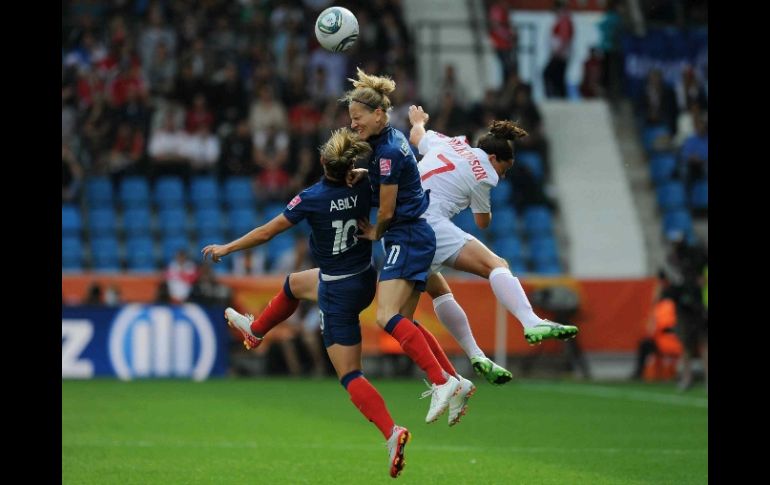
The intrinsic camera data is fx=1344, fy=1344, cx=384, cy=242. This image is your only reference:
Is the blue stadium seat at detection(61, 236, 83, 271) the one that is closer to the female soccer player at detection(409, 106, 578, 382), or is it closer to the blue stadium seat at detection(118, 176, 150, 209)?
the blue stadium seat at detection(118, 176, 150, 209)

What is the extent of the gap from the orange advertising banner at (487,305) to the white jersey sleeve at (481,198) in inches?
387

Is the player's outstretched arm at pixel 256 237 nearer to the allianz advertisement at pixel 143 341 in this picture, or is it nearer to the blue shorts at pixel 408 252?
the blue shorts at pixel 408 252

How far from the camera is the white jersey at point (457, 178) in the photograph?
9984 mm

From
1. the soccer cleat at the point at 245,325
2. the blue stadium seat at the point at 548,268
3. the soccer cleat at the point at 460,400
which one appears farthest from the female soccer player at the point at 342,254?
the blue stadium seat at the point at 548,268

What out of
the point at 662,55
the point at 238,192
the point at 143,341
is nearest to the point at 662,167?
the point at 662,55

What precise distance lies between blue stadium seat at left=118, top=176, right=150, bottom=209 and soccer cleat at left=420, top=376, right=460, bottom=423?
1346 cm

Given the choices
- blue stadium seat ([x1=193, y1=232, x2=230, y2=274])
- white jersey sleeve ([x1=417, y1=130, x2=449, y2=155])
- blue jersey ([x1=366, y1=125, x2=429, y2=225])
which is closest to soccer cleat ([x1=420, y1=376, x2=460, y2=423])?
blue jersey ([x1=366, y1=125, x2=429, y2=225])

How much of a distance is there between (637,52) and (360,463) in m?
16.9

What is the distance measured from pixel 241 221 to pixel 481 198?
1226 centimetres

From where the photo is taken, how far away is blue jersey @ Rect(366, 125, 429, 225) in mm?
9039

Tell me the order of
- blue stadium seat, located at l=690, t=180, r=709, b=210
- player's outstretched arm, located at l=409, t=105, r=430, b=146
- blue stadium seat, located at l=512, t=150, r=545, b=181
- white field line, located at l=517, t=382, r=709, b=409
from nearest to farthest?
player's outstretched arm, located at l=409, t=105, r=430, b=146 < white field line, located at l=517, t=382, r=709, b=409 < blue stadium seat, located at l=512, t=150, r=545, b=181 < blue stadium seat, located at l=690, t=180, r=709, b=210

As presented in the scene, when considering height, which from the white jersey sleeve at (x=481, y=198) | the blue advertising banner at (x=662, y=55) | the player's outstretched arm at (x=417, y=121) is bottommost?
the white jersey sleeve at (x=481, y=198)

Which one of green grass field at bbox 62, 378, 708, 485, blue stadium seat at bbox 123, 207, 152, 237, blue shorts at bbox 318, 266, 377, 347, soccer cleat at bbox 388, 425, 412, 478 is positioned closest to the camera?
soccer cleat at bbox 388, 425, 412, 478
